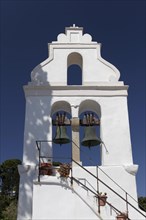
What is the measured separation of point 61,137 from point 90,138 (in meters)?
0.98

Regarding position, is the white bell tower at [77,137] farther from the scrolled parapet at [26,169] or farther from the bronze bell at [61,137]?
the bronze bell at [61,137]

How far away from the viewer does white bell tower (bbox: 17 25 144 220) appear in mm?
9109

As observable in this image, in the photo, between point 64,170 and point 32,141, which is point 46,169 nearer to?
point 64,170

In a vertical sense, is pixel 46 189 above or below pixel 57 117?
below

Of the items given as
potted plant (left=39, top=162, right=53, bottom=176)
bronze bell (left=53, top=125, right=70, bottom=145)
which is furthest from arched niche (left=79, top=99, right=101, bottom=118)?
potted plant (left=39, top=162, right=53, bottom=176)

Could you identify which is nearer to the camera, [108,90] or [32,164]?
[32,164]

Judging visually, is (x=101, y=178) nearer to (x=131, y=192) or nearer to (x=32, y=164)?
(x=131, y=192)

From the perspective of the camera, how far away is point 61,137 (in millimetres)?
11320

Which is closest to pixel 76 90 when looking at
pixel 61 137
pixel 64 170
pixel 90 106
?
pixel 90 106

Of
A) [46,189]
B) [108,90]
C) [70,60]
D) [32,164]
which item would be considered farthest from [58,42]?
[46,189]

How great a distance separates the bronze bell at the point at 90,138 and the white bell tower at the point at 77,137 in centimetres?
23

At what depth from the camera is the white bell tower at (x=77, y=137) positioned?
29.9 feet

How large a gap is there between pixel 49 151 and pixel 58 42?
4543 millimetres

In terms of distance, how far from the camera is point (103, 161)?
36.7 ft
